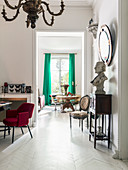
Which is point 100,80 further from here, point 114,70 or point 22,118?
point 22,118

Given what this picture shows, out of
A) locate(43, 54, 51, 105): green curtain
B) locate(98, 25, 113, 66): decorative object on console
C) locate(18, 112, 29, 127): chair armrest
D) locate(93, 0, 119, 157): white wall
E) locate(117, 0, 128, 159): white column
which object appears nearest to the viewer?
locate(117, 0, 128, 159): white column

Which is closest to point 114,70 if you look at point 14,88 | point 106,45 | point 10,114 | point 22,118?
point 106,45

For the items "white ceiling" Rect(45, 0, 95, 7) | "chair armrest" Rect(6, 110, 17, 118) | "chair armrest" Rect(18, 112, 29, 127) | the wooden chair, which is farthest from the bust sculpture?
"white ceiling" Rect(45, 0, 95, 7)

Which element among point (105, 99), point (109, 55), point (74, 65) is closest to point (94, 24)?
point (109, 55)

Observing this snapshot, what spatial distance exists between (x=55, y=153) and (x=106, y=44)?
229 centimetres

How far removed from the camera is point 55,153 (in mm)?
3068

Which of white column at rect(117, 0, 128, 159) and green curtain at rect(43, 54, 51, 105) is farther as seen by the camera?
green curtain at rect(43, 54, 51, 105)

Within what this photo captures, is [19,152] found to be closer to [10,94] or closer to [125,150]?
[125,150]

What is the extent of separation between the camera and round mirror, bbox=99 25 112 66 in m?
3.39

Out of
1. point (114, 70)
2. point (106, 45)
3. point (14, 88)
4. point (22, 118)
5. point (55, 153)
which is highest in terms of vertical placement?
Result: point (106, 45)

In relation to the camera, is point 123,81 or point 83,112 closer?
point 123,81

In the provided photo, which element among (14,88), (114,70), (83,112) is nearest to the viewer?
(114,70)

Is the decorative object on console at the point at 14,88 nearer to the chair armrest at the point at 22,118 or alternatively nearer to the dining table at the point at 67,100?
the chair armrest at the point at 22,118

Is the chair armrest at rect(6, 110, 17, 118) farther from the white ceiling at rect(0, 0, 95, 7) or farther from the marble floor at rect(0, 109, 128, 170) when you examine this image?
the white ceiling at rect(0, 0, 95, 7)
